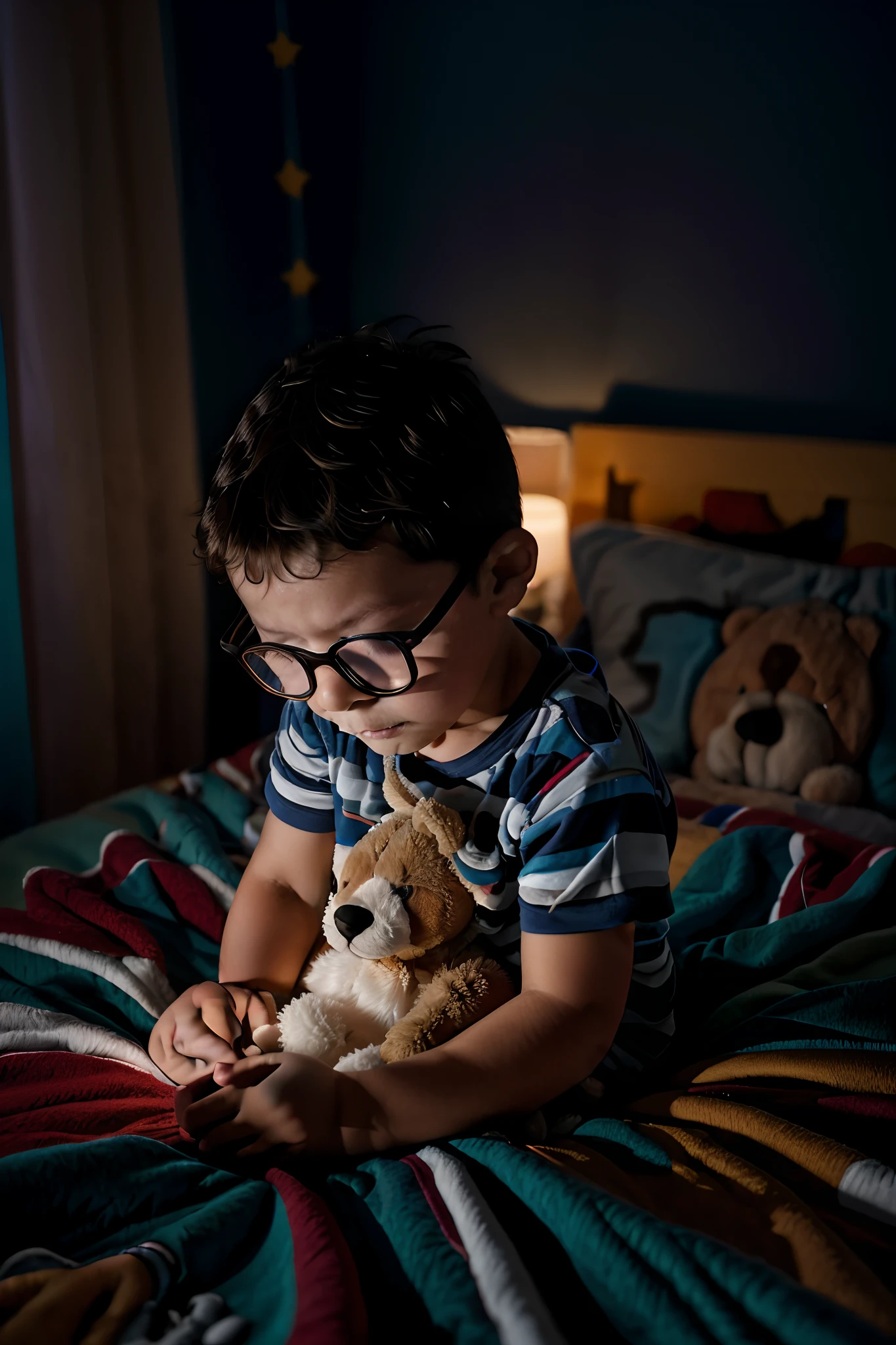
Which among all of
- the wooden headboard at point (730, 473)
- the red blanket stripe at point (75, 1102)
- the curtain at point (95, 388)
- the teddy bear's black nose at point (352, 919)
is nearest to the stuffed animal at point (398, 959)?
the teddy bear's black nose at point (352, 919)

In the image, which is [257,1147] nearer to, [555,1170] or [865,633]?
[555,1170]

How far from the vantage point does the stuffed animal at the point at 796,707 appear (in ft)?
4.91

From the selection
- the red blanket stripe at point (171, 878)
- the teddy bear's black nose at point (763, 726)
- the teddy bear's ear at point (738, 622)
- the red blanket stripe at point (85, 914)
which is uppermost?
the teddy bear's ear at point (738, 622)

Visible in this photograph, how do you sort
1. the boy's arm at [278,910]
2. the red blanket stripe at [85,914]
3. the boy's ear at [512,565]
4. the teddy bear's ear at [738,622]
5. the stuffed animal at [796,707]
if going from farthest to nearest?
the teddy bear's ear at [738,622] → the stuffed animal at [796,707] → the red blanket stripe at [85,914] → the boy's arm at [278,910] → the boy's ear at [512,565]

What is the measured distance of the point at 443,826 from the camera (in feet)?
2.65

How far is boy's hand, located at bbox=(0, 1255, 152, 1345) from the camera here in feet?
1.79

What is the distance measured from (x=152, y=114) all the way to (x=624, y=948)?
180 centimetres

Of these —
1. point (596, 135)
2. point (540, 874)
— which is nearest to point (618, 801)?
point (540, 874)

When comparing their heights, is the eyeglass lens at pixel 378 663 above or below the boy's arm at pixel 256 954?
above

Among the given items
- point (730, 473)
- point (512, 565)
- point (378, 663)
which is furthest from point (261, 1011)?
point (730, 473)

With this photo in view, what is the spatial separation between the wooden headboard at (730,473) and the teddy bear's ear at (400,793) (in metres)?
1.36

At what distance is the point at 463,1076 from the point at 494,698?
0.32 meters

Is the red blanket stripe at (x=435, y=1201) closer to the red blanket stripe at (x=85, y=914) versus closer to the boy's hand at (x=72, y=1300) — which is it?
the boy's hand at (x=72, y=1300)

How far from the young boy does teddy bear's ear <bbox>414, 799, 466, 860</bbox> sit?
2cm
